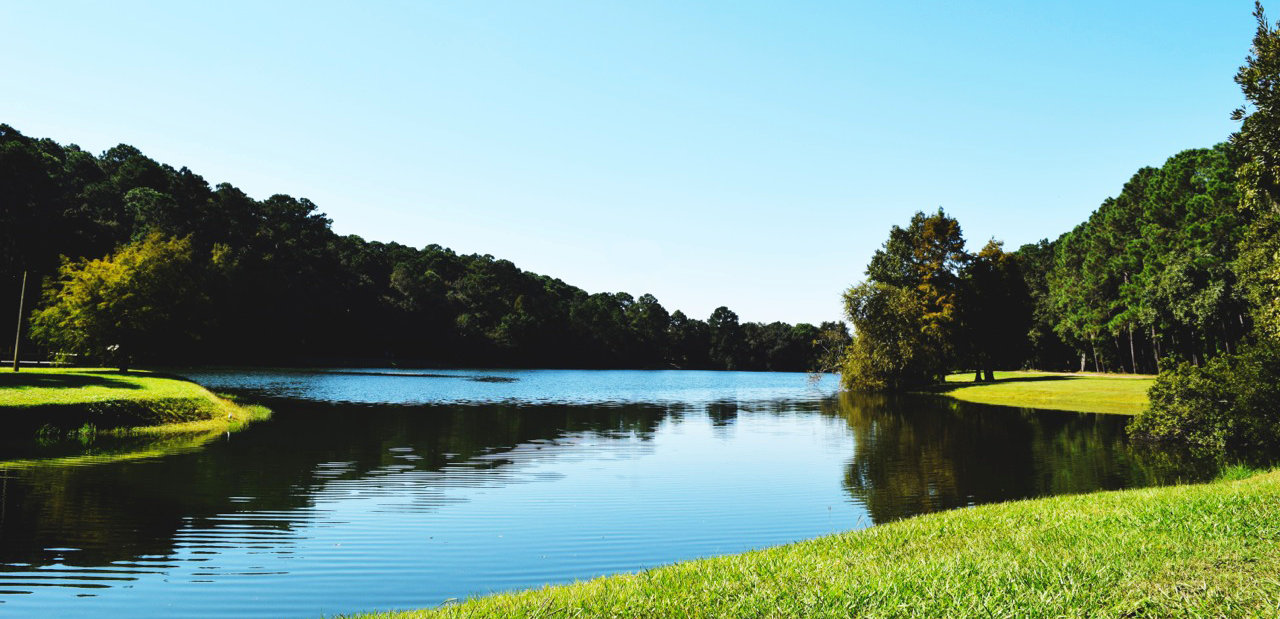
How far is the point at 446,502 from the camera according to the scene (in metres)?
14.9

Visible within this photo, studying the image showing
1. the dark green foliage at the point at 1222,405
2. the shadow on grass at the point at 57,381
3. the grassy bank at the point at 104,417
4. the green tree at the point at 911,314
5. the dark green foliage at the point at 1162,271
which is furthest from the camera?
the green tree at the point at 911,314

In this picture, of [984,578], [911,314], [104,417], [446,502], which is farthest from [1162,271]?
[104,417]

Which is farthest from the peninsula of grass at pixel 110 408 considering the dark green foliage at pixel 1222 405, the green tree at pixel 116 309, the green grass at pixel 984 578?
the dark green foliage at pixel 1222 405

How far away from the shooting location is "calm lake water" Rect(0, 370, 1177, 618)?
30.7ft

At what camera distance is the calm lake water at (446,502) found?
935cm

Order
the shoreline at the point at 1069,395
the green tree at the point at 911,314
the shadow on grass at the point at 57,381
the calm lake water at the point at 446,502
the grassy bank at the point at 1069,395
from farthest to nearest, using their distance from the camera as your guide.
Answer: the green tree at the point at 911,314
the grassy bank at the point at 1069,395
the shoreline at the point at 1069,395
the shadow on grass at the point at 57,381
the calm lake water at the point at 446,502

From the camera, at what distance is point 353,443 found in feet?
79.2

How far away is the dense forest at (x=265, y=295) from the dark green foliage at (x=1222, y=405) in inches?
1490

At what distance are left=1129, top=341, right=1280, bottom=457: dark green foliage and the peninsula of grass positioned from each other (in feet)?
107

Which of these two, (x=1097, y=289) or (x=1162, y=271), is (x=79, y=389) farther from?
(x=1097, y=289)

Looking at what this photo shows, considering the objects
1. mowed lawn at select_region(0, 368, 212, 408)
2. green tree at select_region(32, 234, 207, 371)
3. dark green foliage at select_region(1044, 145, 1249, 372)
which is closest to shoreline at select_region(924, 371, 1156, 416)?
dark green foliage at select_region(1044, 145, 1249, 372)

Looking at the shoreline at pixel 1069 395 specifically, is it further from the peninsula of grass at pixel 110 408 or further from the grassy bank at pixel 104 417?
the peninsula of grass at pixel 110 408

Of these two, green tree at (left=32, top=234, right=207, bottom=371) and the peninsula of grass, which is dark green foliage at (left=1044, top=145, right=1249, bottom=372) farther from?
green tree at (left=32, top=234, right=207, bottom=371)

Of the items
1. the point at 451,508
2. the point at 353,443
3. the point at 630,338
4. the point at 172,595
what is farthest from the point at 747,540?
the point at 630,338
